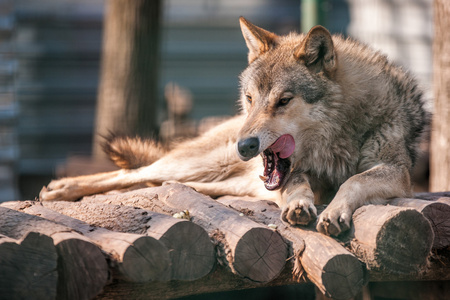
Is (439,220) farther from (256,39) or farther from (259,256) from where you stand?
(256,39)

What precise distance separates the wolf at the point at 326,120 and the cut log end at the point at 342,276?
532 mm

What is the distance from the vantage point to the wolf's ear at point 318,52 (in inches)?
150

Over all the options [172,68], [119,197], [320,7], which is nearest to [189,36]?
[172,68]

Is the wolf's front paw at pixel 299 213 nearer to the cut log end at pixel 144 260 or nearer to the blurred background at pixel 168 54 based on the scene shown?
the cut log end at pixel 144 260

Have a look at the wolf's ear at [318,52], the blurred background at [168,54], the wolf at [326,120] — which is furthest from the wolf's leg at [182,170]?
the blurred background at [168,54]

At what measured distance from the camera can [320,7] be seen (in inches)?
302

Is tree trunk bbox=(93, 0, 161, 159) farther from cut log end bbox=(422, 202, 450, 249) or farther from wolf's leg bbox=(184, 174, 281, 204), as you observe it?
cut log end bbox=(422, 202, 450, 249)

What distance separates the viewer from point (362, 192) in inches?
134

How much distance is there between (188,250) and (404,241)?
3.61 ft

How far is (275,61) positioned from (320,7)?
12.9 ft

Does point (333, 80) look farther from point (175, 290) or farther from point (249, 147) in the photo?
point (175, 290)

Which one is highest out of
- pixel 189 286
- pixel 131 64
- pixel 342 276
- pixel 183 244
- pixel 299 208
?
pixel 131 64

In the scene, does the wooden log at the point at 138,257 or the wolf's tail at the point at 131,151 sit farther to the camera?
the wolf's tail at the point at 131,151

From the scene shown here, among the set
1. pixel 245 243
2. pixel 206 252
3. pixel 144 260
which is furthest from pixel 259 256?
pixel 144 260
